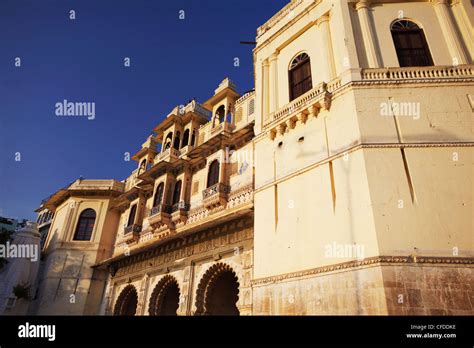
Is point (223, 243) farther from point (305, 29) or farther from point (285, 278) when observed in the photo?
point (305, 29)

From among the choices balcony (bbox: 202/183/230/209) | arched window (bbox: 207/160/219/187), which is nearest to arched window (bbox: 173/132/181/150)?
arched window (bbox: 207/160/219/187)

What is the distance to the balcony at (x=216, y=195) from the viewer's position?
13.2m

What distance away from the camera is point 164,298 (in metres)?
15.1

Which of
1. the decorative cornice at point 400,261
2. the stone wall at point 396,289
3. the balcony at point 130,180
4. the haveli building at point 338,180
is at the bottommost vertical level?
the stone wall at point 396,289

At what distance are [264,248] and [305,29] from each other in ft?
26.1

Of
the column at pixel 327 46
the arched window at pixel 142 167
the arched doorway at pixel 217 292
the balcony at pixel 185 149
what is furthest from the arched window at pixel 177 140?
the column at pixel 327 46

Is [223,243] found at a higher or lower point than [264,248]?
higher

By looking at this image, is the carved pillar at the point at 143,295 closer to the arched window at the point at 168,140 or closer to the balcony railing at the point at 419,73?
the arched window at the point at 168,140

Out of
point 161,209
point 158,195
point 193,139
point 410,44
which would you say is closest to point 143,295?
point 161,209

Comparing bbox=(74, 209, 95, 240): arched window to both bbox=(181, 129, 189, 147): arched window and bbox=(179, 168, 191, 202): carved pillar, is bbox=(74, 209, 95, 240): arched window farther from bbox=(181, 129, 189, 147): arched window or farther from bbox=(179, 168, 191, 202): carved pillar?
bbox=(179, 168, 191, 202): carved pillar

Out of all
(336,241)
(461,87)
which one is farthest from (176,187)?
(461,87)

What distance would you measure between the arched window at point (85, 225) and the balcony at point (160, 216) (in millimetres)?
7624
